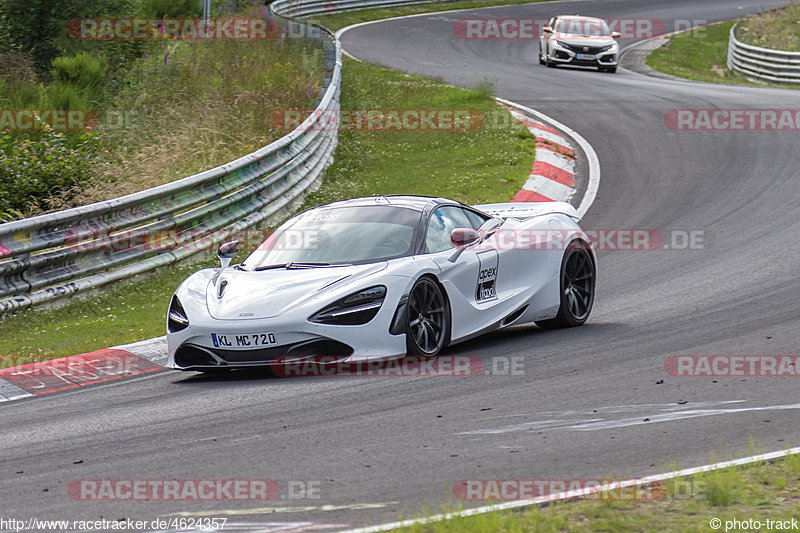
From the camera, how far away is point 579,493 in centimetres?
482

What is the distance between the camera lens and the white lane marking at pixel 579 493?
4457 mm

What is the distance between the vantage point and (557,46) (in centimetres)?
2938

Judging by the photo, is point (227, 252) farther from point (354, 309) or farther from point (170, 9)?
point (170, 9)

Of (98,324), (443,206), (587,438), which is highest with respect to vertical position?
(443,206)

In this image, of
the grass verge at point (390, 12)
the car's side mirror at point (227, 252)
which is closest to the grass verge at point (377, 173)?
the car's side mirror at point (227, 252)

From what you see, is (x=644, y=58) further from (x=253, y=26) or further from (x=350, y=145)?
(x=350, y=145)

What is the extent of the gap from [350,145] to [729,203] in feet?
21.4

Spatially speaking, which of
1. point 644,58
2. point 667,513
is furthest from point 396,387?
point 644,58

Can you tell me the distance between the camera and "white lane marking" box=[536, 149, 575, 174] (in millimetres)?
16734

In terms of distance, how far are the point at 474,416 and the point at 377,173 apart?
10.4 meters

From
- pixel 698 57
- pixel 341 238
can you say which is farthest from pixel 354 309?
pixel 698 57

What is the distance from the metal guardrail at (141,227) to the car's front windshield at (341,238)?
8.08ft

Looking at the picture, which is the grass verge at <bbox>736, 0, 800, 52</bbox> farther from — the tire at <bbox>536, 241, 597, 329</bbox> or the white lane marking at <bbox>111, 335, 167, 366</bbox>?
the white lane marking at <bbox>111, 335, 167, 366</bbox>

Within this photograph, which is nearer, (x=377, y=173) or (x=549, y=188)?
(x=549, y=188)
